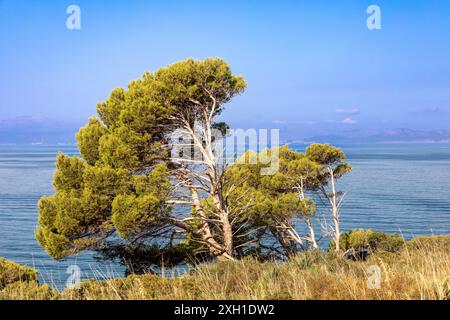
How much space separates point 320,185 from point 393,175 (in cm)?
5682

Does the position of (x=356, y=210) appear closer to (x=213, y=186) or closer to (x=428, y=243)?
(x=213, y=186)

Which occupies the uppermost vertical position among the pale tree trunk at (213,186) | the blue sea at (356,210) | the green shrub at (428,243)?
the pale tree trunk at (213,186)

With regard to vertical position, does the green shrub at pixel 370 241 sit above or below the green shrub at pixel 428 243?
below

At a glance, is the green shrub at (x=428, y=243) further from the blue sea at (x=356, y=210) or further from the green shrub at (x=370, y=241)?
the blue sea at (x=356, y=210)

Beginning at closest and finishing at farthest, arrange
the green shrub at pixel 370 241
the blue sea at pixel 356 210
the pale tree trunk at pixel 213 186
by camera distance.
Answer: the pale tree trunk at pixel 213 186 → the green shrub at pixel 370 241 → the blue sea at pixel 356 210

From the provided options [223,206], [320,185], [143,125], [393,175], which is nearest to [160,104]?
[143,125]

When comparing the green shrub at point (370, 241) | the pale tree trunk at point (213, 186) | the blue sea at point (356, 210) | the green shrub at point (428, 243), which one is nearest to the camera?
the green shrub at point (428, 243)

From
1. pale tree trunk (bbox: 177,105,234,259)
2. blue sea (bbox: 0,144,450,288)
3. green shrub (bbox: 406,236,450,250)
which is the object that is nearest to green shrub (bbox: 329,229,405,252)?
green shrub (bbox: 406,236,450,250)

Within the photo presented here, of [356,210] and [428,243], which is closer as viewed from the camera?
[428,243]

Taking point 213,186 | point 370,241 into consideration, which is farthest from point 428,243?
point 370,241

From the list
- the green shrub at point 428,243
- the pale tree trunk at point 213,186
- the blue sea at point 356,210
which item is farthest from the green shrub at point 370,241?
the pale tree trunk at point 213,186

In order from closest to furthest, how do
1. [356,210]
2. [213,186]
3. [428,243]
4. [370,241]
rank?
[428,243] → [213,186] → [370,241] → [356,210]

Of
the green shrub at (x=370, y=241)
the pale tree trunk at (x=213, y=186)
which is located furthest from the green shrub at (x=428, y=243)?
the pale tree trunk at (x=213, y=186)

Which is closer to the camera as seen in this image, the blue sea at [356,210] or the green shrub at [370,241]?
the green shrub at [370,241]
